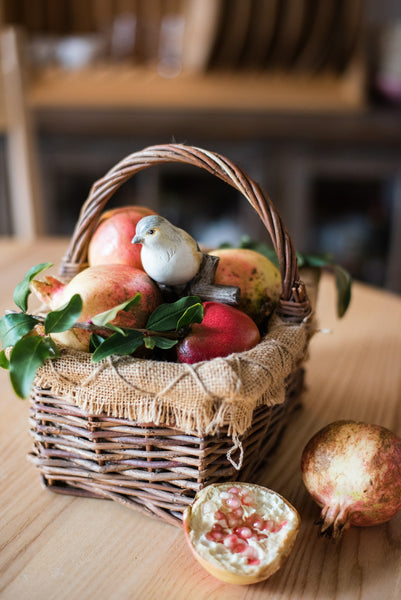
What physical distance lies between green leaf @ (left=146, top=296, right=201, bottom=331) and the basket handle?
0.10m

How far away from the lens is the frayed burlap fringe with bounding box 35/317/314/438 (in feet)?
1.44

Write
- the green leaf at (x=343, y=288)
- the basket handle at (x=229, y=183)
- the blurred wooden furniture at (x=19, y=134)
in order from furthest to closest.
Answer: the blurred wooden furniture at (x=19, y=134), the green leaf at (x=343, y=288), the basket handle at (x=229, y=183)

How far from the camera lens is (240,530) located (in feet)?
1.47

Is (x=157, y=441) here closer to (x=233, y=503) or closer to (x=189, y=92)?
(x=233, y=503)

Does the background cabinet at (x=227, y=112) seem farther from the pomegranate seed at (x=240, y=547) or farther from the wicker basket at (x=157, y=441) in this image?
the pomegranate seed at (x=240, y=547)

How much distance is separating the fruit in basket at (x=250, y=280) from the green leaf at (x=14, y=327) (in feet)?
0.68

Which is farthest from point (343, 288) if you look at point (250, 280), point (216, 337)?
point (216, 337)

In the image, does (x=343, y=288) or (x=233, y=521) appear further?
(x=343, y=288)

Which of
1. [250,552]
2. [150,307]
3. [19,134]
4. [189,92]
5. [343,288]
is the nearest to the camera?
[250,552]

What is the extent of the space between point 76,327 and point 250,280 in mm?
212

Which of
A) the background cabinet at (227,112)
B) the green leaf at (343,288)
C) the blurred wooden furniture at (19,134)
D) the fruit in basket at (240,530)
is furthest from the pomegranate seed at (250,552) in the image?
the background cabinet at (227,112)

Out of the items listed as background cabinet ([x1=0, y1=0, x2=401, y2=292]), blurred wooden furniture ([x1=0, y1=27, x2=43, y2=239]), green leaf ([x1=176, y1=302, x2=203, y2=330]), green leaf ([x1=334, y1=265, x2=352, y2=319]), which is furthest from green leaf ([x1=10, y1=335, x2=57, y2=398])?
background cabinet ([x1=0, y1=0, x2=401, y2=292])

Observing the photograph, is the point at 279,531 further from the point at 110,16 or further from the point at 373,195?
the point at 110,16

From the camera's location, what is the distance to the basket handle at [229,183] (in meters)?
0.52
